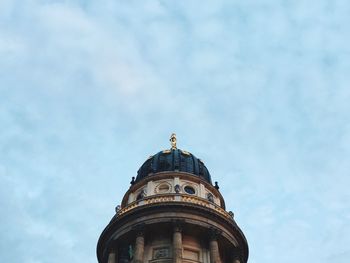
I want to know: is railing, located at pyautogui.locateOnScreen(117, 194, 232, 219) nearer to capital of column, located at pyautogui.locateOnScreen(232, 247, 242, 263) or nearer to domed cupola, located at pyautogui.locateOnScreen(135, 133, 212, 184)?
capital of column, located at pyautogui.locateOnScreen(232, 247, 242, 263)

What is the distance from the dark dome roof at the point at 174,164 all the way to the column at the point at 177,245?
1079cm

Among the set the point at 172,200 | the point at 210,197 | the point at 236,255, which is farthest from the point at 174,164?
the point at 236,255

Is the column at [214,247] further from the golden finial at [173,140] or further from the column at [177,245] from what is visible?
the golden finial at [173,140]

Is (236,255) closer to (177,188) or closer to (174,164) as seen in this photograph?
(177,188)

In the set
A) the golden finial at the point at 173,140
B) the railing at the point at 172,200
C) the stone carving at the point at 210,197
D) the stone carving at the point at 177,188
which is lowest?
the railing at the point at 172,200

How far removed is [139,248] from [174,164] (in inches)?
566

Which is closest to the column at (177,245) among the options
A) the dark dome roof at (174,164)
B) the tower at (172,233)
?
the tower at (172,233)

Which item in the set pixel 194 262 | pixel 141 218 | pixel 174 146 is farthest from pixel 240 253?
pixel 174 146

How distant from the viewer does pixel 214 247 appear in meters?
51.8

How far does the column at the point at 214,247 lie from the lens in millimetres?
50531

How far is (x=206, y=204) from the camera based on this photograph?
56.1m

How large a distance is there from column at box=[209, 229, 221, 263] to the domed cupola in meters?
10.3

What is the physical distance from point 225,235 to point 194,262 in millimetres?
4742

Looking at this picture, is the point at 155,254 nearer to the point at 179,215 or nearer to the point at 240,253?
the point at 179,215
